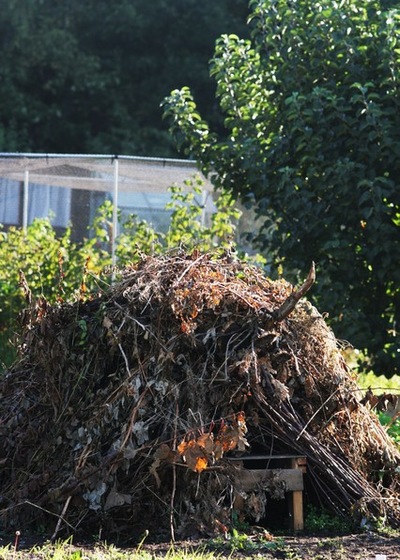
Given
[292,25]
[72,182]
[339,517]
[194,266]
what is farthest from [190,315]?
[72,182]

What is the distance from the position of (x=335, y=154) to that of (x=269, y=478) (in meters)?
4.08

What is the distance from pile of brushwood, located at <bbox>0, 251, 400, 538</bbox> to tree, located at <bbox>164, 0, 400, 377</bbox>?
2.64 m

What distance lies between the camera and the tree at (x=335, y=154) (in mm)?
8695

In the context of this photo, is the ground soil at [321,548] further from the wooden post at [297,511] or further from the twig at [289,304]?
the twig at [289,304]

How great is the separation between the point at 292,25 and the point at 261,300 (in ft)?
14.3

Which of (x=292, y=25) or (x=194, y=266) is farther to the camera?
(x=292, y=25)

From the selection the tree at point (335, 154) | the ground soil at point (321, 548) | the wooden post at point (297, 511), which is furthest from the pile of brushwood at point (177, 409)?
the tree at point (335, 154)

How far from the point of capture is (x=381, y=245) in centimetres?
860

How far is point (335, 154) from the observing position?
9000mm

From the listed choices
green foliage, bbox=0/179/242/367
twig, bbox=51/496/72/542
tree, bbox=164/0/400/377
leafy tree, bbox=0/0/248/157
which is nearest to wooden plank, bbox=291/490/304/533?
twig, bbox=51/496/72/542

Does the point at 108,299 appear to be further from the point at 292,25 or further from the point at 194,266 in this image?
the point at 292,25

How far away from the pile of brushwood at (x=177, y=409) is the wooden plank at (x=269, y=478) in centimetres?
5

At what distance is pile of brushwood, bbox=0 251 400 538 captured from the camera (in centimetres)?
542

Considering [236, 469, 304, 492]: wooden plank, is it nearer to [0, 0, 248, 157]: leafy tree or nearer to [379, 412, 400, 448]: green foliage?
[379, 412, 400, 448]: green foliage
